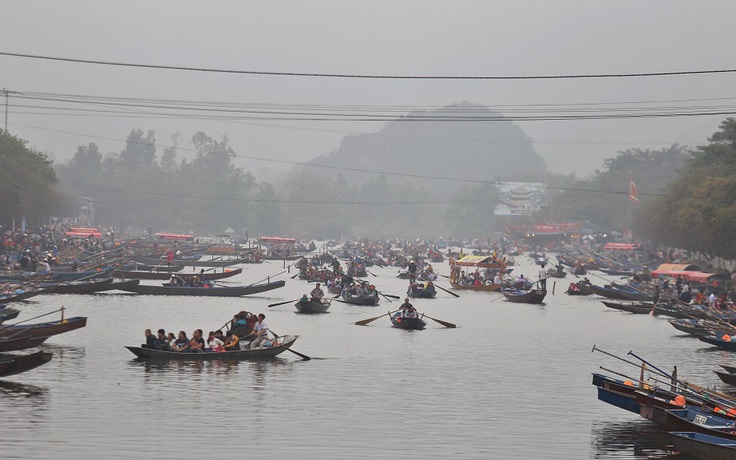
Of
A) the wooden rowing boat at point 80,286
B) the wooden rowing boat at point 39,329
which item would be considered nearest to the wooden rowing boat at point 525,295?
the wooden rowing boat at point 80,286

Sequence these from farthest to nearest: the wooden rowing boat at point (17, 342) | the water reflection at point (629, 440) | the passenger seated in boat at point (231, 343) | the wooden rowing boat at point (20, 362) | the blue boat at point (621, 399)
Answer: the passenger seated in boat at point (231, 343) → the wooden rowing boat at point (17, 342) → the wooden rowing boat at point (20, 362) → the blue boat at point (621, 399) → the water reflection at point (629, 440)

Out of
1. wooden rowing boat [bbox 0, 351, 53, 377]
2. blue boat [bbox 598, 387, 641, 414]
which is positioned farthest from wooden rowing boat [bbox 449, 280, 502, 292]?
wooden rowing boat [bbox 0, 351, 53, 377]

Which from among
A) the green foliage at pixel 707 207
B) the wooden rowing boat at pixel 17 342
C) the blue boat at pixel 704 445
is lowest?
the blue boat at pixel 704 445

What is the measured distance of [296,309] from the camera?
7769cm

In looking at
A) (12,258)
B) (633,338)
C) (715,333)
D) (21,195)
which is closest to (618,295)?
(633,338)

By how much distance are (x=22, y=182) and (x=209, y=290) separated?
5329cm

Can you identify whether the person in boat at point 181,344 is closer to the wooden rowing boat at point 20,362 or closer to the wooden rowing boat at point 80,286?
the wooden rowing boat at point 20,362

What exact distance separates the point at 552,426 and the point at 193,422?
1157cm

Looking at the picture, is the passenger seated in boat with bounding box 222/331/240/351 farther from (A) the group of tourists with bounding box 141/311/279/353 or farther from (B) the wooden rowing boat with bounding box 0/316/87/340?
(B) the wooden rowing boat with bounding box 0/316/87/340

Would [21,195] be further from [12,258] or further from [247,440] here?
[247,440]

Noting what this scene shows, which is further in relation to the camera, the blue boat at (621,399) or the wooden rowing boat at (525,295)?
the wooden rowing boat at (525,295)

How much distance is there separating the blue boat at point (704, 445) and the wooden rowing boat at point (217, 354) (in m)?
21.4

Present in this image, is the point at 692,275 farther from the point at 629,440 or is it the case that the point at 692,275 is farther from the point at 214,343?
the point at 629,440

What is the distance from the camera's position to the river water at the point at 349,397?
3109 cm
